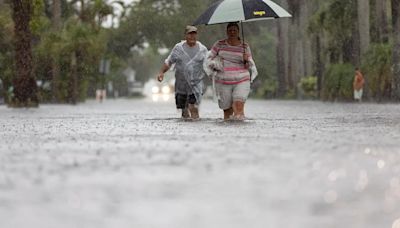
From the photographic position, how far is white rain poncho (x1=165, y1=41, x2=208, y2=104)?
19.0m

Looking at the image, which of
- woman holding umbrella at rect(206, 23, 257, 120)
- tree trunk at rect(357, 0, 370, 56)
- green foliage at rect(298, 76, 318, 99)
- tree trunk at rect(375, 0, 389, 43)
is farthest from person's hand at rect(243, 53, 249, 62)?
green foliage at rect(298, 76, 318, 99)

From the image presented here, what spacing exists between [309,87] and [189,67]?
4096 centimetres

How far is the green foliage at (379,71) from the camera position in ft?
131

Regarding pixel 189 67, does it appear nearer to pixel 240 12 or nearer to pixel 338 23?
pixel 240 12

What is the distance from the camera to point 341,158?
879 cm

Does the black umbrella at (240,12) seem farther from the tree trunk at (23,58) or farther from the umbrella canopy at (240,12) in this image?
the tree trunk at (23,58)

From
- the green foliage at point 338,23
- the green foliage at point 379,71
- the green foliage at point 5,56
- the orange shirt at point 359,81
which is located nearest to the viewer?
the green foliage at point 379,71

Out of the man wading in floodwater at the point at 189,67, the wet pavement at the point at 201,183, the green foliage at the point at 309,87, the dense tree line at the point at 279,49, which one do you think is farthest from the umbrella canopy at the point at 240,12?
the green foliage at the point at 309,87

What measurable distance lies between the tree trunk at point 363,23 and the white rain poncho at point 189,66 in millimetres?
25651

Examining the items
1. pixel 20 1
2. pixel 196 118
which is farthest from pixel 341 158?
pixel 20 1

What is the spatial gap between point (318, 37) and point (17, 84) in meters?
25.1

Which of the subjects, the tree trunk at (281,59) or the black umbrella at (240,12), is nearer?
the black umbrella at (240,12)

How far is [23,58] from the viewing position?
3438 cm

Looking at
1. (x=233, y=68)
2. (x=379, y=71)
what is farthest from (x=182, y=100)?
(x=379, y=71)
